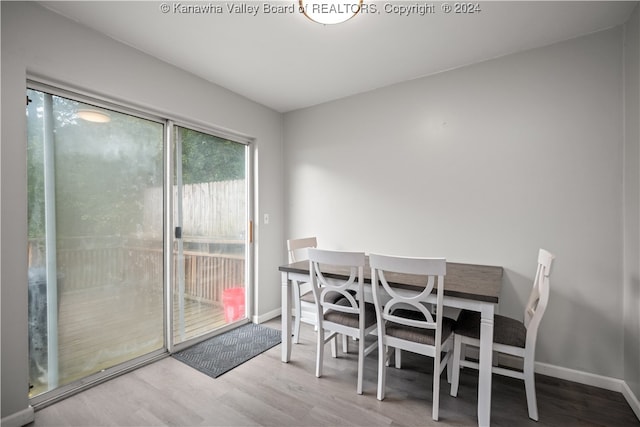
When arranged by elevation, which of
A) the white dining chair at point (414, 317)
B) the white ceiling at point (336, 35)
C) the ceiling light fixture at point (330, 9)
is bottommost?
the white dining chair at point (414, 317)

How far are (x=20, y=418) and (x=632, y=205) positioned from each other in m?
3.95

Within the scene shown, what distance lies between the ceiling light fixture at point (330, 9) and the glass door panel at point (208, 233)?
65.3 inches

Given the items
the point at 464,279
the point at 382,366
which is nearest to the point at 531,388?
the point at 464,279

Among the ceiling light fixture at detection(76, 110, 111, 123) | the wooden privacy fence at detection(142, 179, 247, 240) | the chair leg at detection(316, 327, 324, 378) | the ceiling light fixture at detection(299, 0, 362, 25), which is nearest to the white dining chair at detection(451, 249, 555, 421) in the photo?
the chair leg at detection(316, 327, 324, 378)

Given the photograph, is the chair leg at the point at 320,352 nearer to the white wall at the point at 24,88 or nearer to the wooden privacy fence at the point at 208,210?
the wooden privacy fence at the point at 208,210

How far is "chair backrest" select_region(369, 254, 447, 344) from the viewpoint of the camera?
159 cm

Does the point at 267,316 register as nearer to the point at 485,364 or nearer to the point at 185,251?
the point at 185,251

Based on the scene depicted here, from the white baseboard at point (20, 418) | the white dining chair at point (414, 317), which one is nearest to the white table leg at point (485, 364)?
the white dining chair at point (414, 317)

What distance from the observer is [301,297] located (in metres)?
2.48

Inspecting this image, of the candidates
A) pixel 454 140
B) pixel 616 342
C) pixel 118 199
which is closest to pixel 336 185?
pixel 454 140

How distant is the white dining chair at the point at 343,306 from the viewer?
1.90 meters

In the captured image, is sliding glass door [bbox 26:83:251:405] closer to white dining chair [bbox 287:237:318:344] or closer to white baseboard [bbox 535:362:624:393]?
white dining chair [bbox 287:237:318:344]

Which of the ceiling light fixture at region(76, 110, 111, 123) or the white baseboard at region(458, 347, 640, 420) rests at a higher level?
the ceiling light fixture at region(76, 110, 111, 123)

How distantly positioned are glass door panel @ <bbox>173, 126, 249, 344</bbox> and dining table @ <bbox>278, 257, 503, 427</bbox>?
39.7 inches
